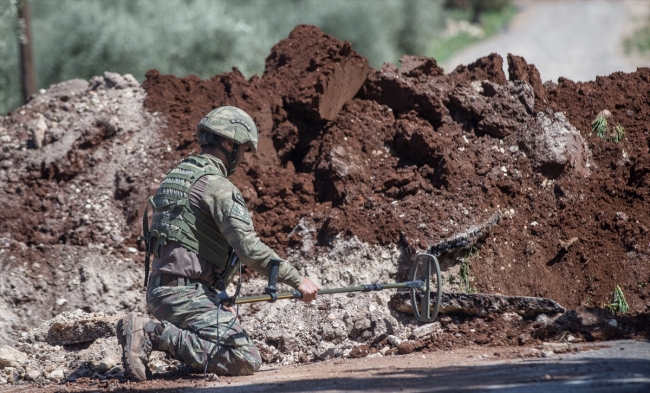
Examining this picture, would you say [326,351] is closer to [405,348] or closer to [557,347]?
[405,348]

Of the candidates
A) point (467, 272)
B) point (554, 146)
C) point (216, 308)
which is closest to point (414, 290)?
point (467, 272)

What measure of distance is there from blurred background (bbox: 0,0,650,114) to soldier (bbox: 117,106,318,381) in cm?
883

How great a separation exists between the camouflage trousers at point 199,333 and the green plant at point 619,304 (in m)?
2.89

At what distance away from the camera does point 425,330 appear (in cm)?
593

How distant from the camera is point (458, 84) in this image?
309 inches

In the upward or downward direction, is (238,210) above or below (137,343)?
above

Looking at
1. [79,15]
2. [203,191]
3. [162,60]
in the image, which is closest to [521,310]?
[203,191]

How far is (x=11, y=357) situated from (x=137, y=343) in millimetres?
1429

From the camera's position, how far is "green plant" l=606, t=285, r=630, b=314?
608cm

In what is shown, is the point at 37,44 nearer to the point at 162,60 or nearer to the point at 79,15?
the point at 79,15

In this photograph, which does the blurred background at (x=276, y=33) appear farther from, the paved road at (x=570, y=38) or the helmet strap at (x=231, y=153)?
the helmet strap at (x=231, y=153)

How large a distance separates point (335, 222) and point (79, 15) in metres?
12.3

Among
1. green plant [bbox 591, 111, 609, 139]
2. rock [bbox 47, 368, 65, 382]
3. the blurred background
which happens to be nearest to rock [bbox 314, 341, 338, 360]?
rock [bbox 47, 368, 65, 382]

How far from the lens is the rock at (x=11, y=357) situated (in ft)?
19.7
